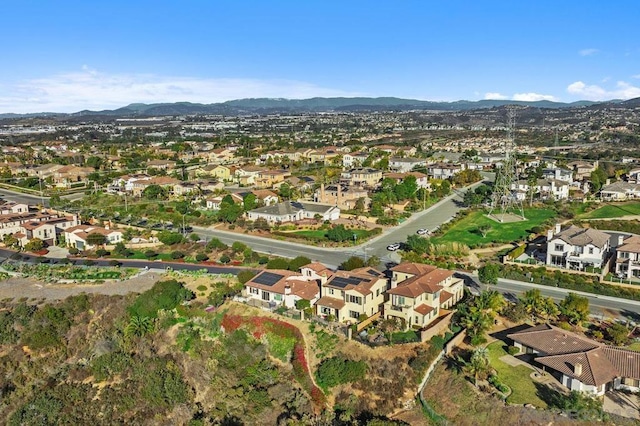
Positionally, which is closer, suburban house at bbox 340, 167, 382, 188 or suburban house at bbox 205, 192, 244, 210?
suburban house at bbox 205, 192, 244, 210

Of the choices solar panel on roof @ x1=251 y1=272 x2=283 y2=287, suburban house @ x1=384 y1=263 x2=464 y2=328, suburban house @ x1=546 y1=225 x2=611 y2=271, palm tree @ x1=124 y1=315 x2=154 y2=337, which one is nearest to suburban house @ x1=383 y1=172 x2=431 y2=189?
suburban house @ x1=546 y1=225 x2=611 y2=271

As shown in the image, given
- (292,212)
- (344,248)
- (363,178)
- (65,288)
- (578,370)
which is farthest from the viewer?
(363,178)

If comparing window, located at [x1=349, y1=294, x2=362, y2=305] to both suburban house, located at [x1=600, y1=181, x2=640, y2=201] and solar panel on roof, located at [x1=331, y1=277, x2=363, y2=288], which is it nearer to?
solar panel on roof, located at [x1=331, y1=277, x2=363, y2=288]

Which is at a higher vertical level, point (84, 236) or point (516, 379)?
point (84, 236)

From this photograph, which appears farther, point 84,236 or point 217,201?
point 217,201

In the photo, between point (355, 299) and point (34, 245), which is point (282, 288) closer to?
point (355, 299)

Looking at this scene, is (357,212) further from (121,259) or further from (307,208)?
(121,259)

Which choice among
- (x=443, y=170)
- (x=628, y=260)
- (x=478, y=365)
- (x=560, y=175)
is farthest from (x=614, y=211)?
(x=478, y=365)
